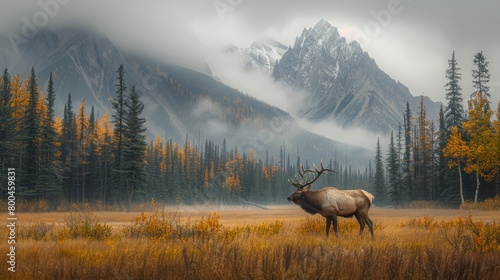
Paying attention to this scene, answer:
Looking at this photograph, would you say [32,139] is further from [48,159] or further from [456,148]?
[456,148]

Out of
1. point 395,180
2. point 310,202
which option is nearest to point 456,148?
point 395,180

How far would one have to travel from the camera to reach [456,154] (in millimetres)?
40156

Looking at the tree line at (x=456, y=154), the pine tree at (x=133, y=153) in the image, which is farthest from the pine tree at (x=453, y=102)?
the pine tree at (x=133, y=153)

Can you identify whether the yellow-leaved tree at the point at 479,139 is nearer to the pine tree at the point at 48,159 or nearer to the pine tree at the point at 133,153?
the pine tree at the point at 133,153

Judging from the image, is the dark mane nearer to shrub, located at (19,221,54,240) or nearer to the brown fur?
the brown fur

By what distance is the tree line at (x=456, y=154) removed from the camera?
3934 cm

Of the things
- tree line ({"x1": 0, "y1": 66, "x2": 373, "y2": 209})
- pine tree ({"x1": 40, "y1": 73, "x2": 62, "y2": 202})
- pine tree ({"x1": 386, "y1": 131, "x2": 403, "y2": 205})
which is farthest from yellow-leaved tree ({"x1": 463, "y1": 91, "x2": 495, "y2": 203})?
pine tree ({"x1": 40, "y1": 73, "x2": 62, "y2": 202})

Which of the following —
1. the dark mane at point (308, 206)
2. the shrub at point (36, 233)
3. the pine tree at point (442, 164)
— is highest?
the pine tree at point (442, 164)

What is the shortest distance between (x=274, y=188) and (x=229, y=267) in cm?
12477

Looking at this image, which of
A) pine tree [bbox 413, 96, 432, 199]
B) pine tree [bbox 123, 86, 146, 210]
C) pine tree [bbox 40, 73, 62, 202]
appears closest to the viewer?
pine tree [bbox 40, 73, 62, 202]

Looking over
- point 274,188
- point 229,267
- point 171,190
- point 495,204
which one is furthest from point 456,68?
point 274,188

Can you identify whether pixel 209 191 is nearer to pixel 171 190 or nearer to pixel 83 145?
pixel 171 190

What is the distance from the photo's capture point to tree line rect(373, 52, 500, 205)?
39.3 metres

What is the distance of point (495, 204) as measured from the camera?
1494 inches
